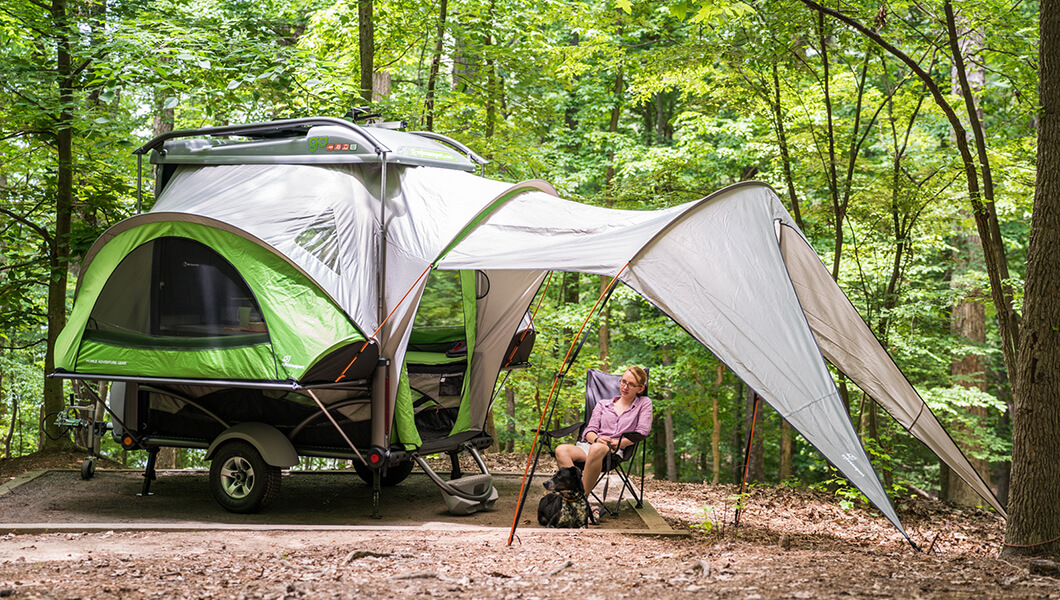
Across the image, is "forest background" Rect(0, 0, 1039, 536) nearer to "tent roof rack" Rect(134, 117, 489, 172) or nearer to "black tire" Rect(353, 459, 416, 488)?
"tent roof rack" Rect(134, 117, 489, 172)

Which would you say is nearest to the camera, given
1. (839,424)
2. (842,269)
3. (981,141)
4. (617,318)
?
(839,424)

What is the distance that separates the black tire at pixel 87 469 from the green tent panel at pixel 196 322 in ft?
4.65

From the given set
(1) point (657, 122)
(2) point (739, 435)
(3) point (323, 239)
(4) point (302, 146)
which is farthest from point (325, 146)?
(2) point (739, 435)

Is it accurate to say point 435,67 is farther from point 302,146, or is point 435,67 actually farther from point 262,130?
point 302,146

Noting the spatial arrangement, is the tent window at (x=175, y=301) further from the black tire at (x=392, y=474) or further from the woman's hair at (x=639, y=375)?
the woman's hair at (x=639, y=375)

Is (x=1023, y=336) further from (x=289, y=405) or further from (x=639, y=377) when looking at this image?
(x=289, y=405)

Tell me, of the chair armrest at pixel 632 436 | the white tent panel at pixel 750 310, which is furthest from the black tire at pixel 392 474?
the white tent panel at pixel 750 310

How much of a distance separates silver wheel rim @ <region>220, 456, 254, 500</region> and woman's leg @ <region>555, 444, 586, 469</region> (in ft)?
7.04

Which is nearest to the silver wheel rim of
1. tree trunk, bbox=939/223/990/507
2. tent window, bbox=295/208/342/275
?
tent window, bbox=295/208/342/275

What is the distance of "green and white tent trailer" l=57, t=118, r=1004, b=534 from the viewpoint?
502cm

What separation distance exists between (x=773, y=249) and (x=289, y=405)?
348cm

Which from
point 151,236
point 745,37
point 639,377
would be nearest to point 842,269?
point 745,37

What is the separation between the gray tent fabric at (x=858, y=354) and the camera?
5.22m

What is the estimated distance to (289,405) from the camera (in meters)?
5.76
